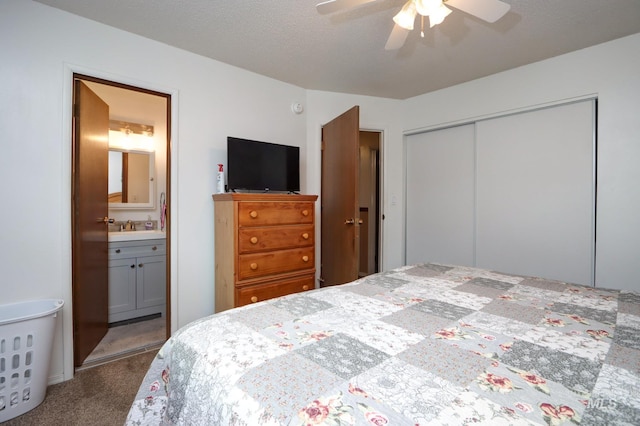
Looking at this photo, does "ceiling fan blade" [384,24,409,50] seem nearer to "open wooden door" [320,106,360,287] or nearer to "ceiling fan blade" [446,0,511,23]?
"ceiling fan blade" [446,0,511,23]

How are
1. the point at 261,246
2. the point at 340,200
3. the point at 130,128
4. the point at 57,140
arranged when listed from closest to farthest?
the point at 57,140
the point at 261,246
the point at 340,200
the point at 130,128

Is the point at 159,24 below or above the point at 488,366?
above

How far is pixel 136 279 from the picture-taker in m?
2.89

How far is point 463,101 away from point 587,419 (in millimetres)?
3215

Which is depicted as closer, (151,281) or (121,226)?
(151,281)

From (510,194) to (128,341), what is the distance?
12.0 ft

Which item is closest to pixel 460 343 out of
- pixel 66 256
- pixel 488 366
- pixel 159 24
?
pixel 488 366

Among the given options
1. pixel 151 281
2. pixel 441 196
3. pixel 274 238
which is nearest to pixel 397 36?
pixel 274 238

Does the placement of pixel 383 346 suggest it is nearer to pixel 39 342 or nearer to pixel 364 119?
pixel 39 342

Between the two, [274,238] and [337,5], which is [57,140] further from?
[337,5]

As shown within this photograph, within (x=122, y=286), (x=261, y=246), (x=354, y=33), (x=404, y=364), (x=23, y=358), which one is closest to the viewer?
(x=404, y=364)

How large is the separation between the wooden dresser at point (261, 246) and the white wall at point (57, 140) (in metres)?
0.31

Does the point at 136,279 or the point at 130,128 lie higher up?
the point at 130,128

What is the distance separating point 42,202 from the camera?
1.89 metres
